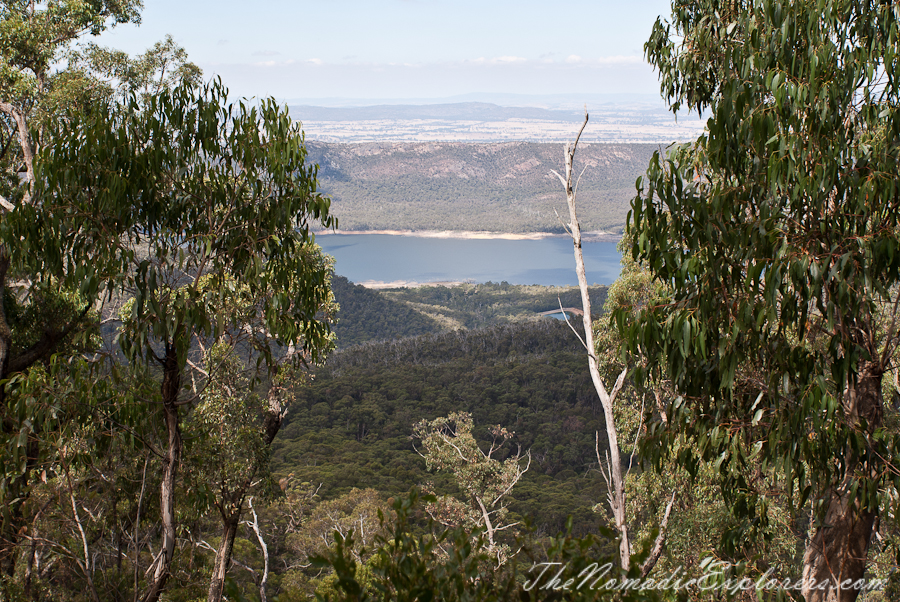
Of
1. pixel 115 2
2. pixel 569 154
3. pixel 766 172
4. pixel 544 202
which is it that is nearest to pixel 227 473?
pixel 569 154

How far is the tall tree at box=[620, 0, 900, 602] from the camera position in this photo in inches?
108

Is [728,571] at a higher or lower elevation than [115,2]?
lower

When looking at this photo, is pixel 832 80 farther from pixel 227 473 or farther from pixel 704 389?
pixel 227 473

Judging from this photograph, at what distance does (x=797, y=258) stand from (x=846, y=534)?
1458 mm

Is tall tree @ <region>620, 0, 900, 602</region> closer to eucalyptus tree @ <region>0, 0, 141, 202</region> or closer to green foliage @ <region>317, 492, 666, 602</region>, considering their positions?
green foliage @ <region>317, 492, 666, 602</region>

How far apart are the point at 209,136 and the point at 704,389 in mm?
3082

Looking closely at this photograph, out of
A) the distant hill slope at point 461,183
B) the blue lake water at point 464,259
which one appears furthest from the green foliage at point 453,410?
the distant hill slope at point 461,183

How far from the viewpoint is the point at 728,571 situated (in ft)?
11.0

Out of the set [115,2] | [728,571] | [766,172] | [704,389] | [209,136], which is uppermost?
[115,2]

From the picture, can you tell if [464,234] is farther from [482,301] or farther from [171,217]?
[171,217]

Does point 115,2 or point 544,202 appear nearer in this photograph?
point 115,2

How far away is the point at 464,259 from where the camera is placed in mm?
107750

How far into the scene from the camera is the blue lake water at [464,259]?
93.4m

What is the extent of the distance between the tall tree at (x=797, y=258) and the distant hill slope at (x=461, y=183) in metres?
109
